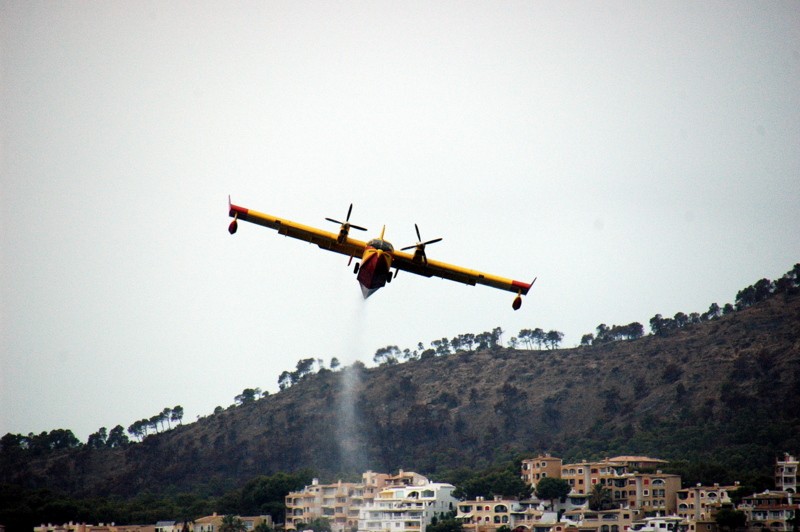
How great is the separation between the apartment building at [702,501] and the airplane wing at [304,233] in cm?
5750

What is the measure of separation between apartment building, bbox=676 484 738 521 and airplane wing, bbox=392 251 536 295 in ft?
163

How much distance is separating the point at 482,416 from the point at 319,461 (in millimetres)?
33013

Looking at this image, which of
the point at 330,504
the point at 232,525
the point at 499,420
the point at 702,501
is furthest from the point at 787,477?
the point at 499,420

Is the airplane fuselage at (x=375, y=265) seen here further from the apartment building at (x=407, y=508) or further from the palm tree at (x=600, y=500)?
the palm tree at (x=600, y=500)

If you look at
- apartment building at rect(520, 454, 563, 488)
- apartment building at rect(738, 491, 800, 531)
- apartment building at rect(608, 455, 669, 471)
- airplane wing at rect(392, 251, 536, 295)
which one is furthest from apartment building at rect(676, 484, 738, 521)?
airplane wing at rect(392, 251, 536, 295)

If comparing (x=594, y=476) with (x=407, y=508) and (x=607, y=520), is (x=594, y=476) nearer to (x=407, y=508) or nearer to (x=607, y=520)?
(x=607, y=520)

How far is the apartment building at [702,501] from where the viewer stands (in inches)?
4188

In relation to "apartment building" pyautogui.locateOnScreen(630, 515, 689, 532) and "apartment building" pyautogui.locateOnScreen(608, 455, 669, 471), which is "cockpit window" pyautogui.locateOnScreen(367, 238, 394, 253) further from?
"apartment building" pyautogui.locateOnScreen(608, 455, 669, 471)

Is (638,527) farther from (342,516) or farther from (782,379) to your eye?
(782,379)

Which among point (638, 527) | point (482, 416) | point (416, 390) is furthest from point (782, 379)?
point (638, 527)

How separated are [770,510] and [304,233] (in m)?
58.7

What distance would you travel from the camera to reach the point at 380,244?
2336 inches

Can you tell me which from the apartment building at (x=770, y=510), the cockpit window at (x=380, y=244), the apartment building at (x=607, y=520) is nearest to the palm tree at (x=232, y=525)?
the apartment building at (x=607, y=520)

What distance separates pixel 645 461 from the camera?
123 m
